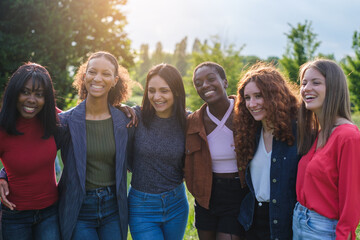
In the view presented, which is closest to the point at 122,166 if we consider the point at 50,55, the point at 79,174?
the point at 79,174

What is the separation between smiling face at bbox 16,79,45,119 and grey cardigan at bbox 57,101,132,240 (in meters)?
0.30

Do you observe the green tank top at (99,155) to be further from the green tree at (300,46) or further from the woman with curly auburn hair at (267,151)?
the green tree at (300,46)

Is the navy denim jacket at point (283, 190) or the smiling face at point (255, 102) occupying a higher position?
the smiling face at point (255, 102)

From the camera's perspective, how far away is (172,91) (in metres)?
3.44

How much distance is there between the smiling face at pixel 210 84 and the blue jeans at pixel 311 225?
1362 mm

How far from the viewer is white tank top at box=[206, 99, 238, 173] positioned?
3.27 m

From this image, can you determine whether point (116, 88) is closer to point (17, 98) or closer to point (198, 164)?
point (17, 98)

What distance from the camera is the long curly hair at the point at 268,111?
114 inches

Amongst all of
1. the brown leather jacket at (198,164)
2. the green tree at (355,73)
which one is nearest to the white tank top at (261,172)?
the brown leather jacket at (198,164)

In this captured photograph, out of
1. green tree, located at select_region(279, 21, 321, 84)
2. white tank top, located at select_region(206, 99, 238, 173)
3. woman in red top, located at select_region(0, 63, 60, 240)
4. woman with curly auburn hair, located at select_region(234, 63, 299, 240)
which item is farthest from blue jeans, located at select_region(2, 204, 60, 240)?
green tree, located at select_region(279, 21, 321, 84)

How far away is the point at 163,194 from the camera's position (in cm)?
324

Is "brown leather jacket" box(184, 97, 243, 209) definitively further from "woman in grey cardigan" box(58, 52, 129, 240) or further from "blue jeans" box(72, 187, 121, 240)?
"blue jeans" box(72, 187, 121, 240)

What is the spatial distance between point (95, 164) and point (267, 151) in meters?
1.64

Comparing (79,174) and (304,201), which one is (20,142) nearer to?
(79,174)
